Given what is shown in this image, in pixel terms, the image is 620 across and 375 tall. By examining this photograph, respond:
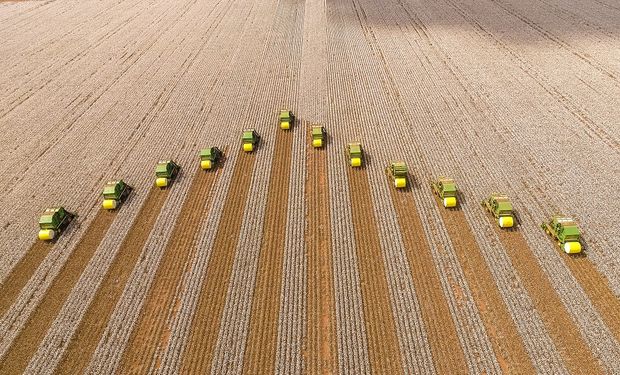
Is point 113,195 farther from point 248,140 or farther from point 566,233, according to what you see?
point 566,233

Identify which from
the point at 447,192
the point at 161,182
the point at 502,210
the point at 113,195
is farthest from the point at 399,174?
the point at 113,195

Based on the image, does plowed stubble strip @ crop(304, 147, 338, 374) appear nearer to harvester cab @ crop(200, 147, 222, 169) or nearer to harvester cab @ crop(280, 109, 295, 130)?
harvester cab @ crop(280, 109, 295, 130)

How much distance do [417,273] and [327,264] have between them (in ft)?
14.6

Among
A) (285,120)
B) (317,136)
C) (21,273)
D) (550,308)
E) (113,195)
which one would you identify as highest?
(285,120)

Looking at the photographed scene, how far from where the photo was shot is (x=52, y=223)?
70.6 feet

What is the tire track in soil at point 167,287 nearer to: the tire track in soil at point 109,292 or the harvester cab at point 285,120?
the tire track in soil at point 109,292

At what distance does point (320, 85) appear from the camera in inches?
1465

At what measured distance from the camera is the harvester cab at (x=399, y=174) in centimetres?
2394

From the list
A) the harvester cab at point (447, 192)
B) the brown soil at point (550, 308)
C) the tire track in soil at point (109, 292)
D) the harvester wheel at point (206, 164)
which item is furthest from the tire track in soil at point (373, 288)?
the tire track in soil at point (109, 292)

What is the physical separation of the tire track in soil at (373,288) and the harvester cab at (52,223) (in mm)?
16510

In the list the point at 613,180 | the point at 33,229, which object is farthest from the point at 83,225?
the point at 613,180

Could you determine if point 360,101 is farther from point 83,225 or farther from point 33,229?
point 33,229

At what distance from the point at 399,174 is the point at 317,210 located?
5575mm

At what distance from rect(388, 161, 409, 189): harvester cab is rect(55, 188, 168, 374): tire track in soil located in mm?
14279
